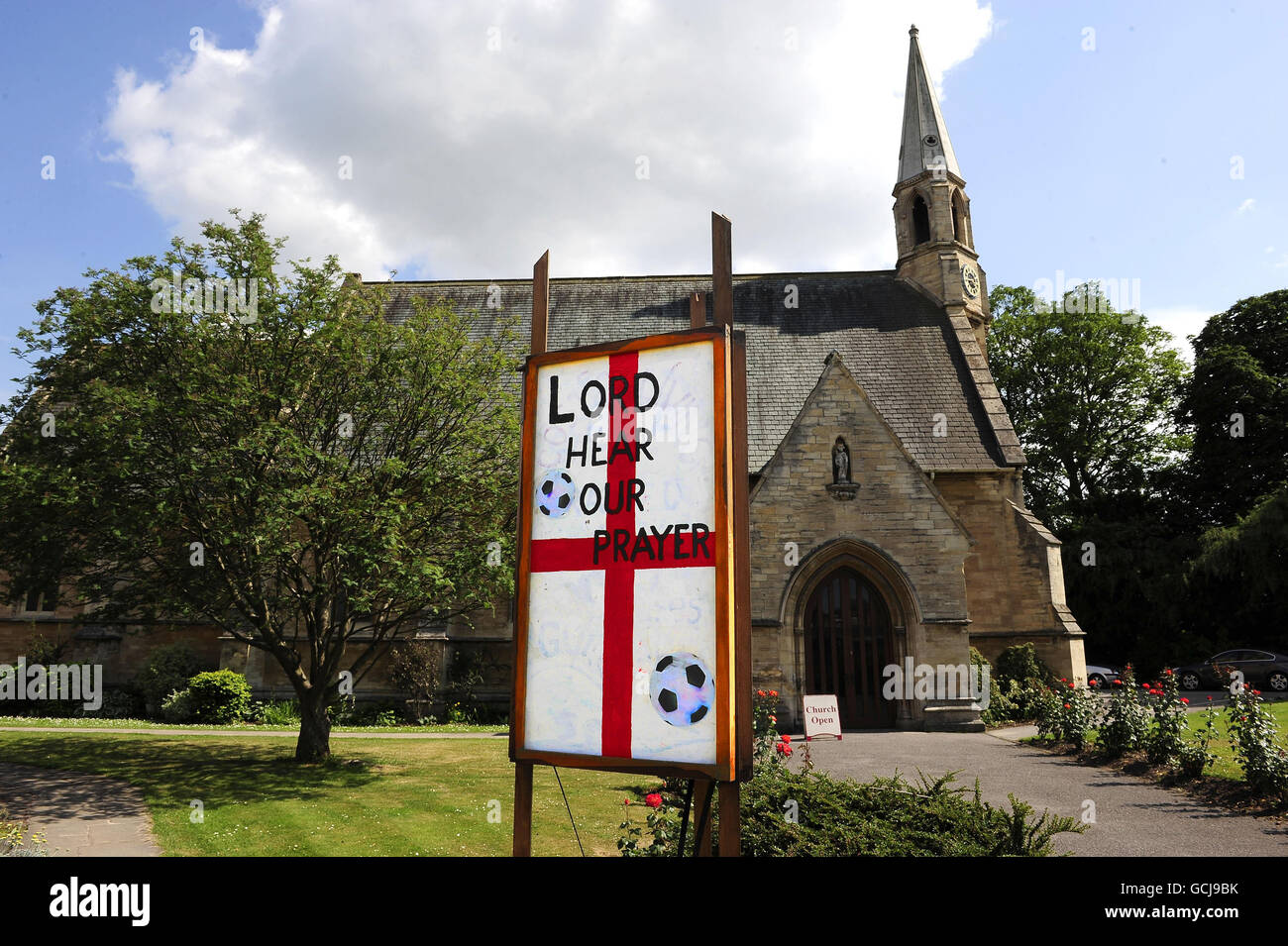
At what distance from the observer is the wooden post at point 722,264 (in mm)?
3529

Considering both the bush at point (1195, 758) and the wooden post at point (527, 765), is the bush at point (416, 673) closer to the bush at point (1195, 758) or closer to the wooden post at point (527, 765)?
the wooden post at point (527, 765)

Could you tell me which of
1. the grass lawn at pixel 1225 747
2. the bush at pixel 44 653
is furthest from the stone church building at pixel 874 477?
the grass lawn at pixel 1225 747

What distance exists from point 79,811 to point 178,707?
9.33 meters

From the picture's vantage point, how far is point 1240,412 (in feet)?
102

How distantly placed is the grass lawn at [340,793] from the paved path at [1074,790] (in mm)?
4254

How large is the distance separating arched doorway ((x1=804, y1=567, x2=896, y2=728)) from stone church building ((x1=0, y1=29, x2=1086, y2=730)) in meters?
0.05

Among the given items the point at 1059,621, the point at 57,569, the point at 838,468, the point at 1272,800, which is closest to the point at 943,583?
the point at 838,468

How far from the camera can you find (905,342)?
23938 mm

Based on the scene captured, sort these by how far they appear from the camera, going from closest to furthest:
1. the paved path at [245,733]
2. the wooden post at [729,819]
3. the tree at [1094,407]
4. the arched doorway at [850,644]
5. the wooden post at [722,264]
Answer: the wooden post at [729,819]
the wooden post at [722,264]
the paved path at [245,733]
the arched doorway at [850,644]
the tree at [1094,407]

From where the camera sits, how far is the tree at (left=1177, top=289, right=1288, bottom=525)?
100.0 feet

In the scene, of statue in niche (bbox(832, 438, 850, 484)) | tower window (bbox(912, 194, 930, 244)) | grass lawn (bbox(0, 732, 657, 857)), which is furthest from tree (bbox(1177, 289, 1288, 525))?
grass lawn (bbox(0, 732, 657, 857))

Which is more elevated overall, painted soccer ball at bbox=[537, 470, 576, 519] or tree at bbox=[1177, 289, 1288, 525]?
tree at bbox=[1177, 289, 1288, 525]

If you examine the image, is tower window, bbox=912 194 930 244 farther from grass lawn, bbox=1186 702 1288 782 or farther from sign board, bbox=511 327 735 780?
sign board, bbox=511 327 735 780

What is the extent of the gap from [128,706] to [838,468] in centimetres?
1862
